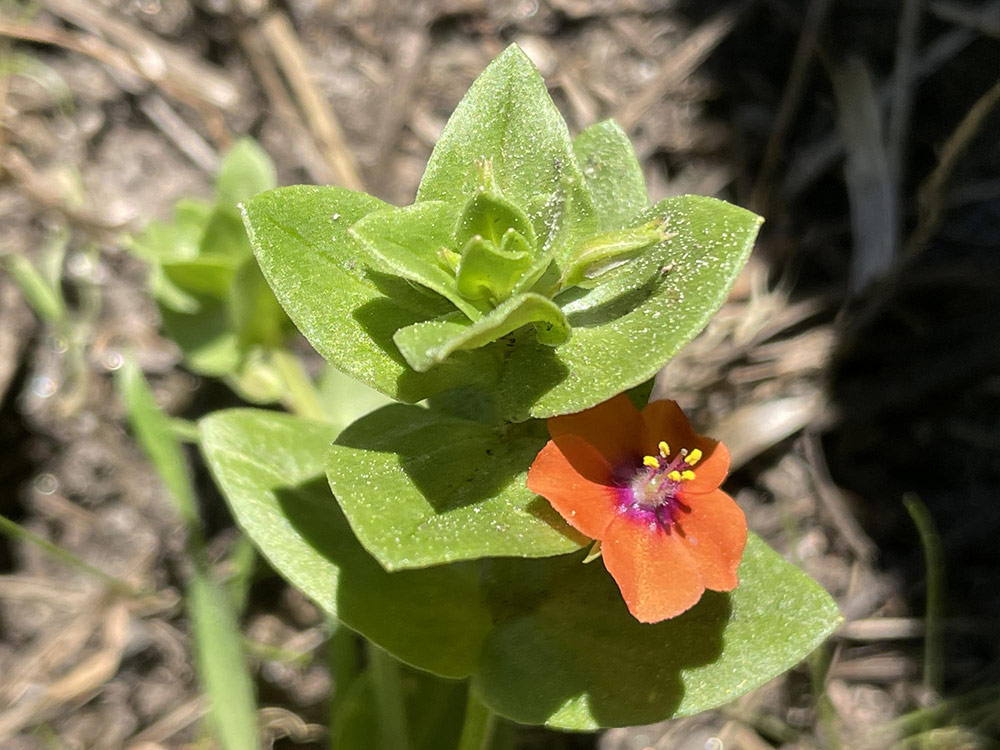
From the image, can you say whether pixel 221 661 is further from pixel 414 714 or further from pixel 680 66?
pixel 680 66

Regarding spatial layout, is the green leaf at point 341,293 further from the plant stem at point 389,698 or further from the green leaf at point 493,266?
the plant stem at point 389,698

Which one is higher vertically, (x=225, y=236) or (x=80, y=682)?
(x=225, y=236)

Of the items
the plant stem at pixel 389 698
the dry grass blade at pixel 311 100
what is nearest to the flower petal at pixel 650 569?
the plant stem at pixel 389 698

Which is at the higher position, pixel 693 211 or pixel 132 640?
pixel 693 211

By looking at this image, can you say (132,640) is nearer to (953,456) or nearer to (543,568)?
(543,568)

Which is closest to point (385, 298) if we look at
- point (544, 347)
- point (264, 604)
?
point (544, 347)

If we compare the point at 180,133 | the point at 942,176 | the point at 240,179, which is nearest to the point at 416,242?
the point at 240,179
